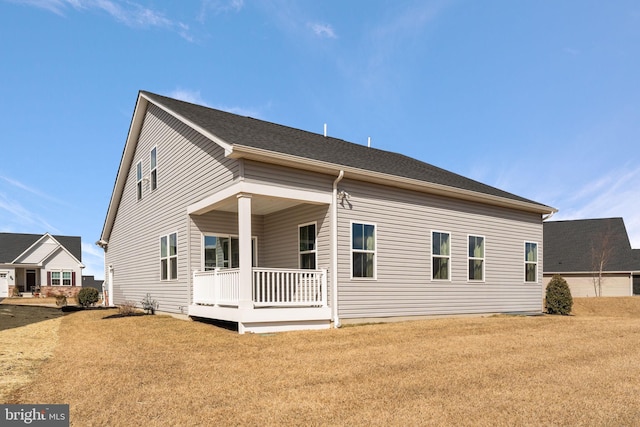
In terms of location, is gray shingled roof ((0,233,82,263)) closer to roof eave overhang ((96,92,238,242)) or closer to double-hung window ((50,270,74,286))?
double-hung window ((50,270,74,286))

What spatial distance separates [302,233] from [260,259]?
242 cm

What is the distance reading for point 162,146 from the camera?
16.1 m

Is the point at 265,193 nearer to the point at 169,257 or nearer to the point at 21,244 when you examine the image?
the point at 169,257

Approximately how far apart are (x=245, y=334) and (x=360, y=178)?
4926mm

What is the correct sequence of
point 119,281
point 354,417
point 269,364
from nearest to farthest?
1. point 354,417
2. point 269,364
3. point 119,281

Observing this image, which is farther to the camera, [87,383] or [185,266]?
[185,266]

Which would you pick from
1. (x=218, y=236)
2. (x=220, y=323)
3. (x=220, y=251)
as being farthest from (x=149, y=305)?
(x=220, y=323)

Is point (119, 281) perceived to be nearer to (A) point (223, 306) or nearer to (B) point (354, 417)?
(A) point (223, 306)

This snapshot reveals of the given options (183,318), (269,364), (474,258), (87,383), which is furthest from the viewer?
(474,258)

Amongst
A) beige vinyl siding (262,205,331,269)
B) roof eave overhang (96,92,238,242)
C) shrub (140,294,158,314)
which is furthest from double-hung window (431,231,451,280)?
shrub (140,294,158,314)

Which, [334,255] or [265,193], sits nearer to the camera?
[265,193]

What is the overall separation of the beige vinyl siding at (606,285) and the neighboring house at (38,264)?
39.0m

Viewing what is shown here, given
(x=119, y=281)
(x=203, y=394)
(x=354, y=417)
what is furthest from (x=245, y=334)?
(x=119, y=281)

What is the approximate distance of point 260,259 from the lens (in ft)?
48.6
